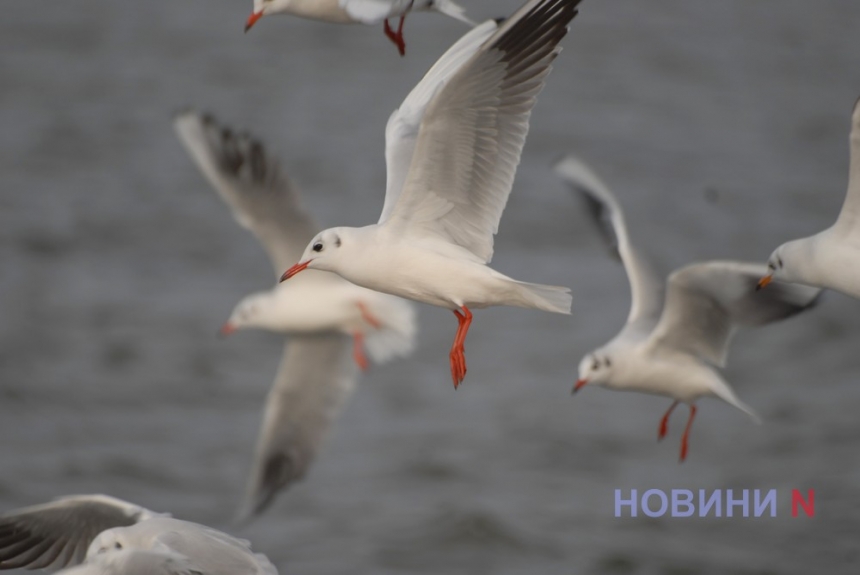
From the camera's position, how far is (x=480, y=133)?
5906mm

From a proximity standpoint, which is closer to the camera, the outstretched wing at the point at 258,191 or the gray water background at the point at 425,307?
the outstretched wing at the point at 258,191

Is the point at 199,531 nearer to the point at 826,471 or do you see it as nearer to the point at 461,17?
the point at 461,17

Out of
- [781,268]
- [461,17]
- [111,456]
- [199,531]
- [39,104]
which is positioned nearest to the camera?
[199,531]

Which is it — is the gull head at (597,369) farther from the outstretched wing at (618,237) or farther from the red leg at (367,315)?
the red leg at (367,315)

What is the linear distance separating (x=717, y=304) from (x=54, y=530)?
352 cm

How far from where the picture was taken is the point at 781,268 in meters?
6.88

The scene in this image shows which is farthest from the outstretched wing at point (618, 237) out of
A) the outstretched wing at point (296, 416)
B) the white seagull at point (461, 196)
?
the white seagull at point (461, 196)

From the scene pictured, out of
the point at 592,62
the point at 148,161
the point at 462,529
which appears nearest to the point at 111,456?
the point at 462,529

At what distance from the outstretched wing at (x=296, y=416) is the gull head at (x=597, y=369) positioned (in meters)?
2.15

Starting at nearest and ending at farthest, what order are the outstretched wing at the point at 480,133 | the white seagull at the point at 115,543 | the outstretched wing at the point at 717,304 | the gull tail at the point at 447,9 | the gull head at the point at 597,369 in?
the white seagull at the point at 115,543
the outstretched wing at the point at 480,133
the gull tail at the point at 447,9
the outstretched wing at the point at 717,304
the gull head at the point at 597,369

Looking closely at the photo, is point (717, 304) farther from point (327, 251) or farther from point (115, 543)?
point (115, 543)

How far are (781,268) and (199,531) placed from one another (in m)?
2.83

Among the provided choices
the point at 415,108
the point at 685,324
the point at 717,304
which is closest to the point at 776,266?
the point at 717,304

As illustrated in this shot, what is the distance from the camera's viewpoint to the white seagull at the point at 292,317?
9.20 meters
